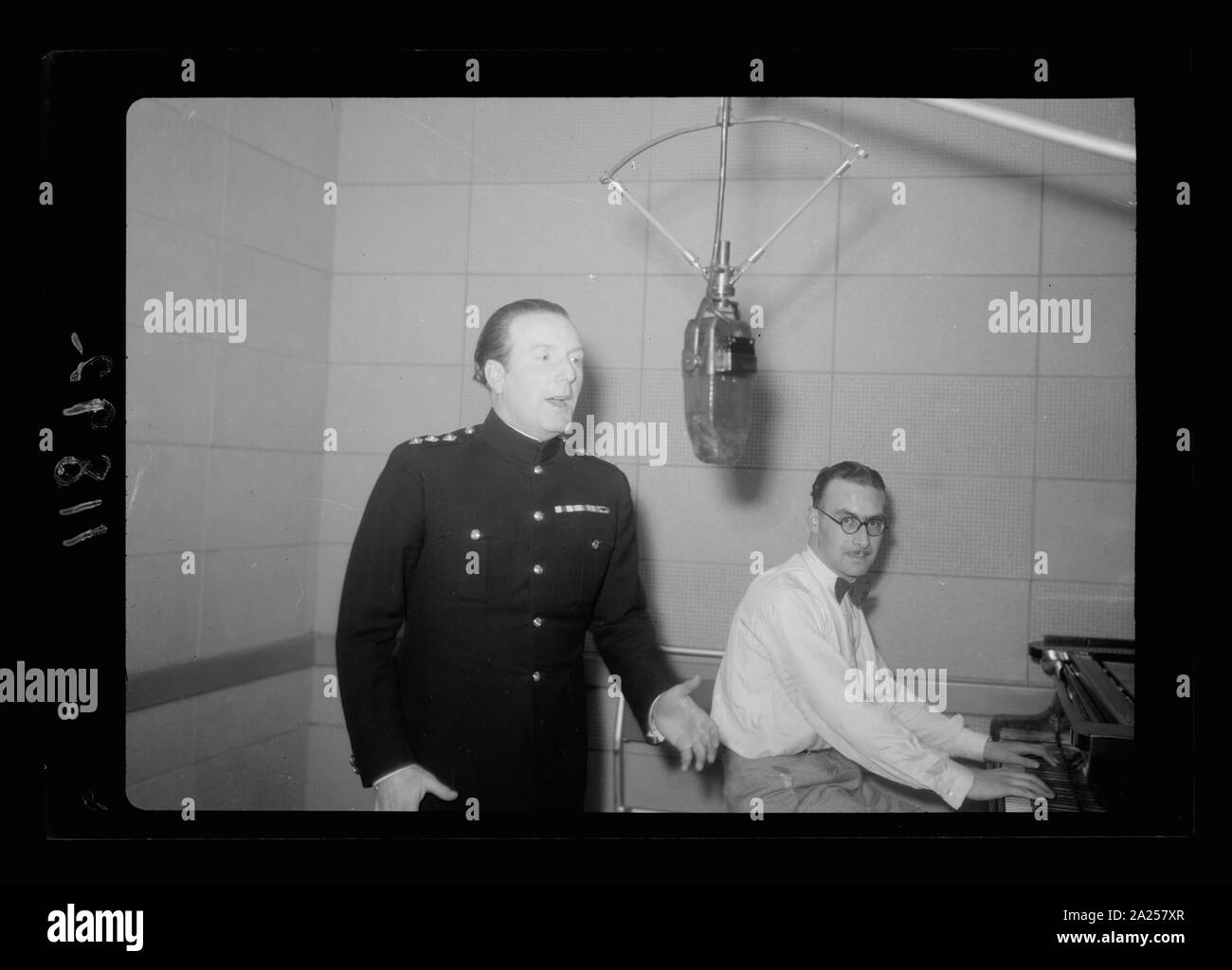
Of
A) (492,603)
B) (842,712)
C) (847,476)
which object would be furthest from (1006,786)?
(492,603)

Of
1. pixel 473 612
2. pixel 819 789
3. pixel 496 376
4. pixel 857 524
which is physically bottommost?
pixel 819 789

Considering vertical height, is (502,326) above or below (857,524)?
above

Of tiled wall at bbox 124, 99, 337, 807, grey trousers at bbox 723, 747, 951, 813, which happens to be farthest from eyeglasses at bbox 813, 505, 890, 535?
tiled wall at bbox 124, 99, 337, 807

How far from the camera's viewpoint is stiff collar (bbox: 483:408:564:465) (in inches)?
49.4

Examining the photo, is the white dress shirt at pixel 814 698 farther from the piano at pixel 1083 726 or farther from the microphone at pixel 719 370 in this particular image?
the microphone at pixel 719 370

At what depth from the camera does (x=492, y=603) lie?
48.7 inches

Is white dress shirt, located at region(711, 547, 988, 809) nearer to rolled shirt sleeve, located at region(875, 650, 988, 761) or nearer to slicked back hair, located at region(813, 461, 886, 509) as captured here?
rolled shirt sleeve, located at region(875, 650, 988, 761)

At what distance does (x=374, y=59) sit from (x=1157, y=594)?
1689 mm

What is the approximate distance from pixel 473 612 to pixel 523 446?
0.31 metres

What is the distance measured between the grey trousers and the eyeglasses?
1.31 ft

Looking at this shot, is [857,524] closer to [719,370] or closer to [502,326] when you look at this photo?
[719,370]

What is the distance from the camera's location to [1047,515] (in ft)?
4.20
